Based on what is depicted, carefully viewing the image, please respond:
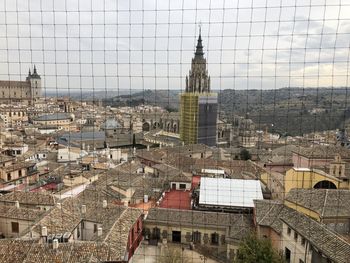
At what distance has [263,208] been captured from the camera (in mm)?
4469

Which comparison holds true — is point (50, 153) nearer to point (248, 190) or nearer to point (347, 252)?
point (248, 190)

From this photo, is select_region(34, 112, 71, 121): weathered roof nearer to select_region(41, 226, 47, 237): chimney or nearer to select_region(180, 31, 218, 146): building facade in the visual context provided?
select_region(180, 31, 218, 146): building facade

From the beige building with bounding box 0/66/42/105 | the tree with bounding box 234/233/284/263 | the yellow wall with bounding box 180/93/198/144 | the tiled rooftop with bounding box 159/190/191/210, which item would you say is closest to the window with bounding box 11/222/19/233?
the beige building with bounding box 0/66/42/105

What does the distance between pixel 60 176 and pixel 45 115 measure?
1200 centimetres

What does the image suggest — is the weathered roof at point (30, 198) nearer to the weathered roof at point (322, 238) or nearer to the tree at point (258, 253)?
the tree at point (258, 253)

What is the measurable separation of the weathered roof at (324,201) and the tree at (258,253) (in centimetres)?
69

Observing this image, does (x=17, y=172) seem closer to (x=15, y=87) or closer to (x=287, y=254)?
(x=15, y=87)

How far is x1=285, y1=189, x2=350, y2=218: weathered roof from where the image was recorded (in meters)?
3.68

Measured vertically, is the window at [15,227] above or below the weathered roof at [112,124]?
below

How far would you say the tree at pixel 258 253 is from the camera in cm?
338

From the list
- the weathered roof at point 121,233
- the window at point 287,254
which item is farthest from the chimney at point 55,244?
the window at point 287,254

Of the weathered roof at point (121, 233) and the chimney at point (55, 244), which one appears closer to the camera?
the chimney at point (55, 244)

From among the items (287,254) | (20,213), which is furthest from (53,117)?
(287,254)

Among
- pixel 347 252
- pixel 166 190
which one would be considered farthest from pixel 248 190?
pixel 347 252
